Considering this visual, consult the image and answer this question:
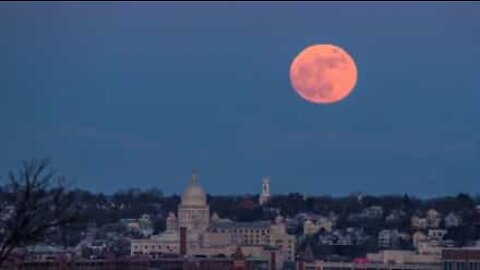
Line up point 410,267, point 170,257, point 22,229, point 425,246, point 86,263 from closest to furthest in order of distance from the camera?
1. point 22,229
2. point 86,263
3. point 170,257
4. point 410,267
5. point 425,246

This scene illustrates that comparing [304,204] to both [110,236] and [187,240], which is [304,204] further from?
[187,240]

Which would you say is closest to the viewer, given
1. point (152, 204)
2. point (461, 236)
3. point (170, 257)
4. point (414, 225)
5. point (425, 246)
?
point (170, 257)

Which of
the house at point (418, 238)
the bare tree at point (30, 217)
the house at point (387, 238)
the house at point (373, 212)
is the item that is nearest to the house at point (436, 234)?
the house at point (418, 238)

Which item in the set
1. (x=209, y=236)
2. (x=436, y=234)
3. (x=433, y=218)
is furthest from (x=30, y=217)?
(x=433, y=218)

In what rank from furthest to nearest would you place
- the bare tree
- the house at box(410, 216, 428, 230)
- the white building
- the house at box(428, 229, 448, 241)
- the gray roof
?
the house at box(410, 216, 428, 230), the house at box(428, 229, 448, 241), the gray roof, the white building, the bare tree

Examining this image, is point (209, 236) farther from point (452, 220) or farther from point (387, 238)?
point (452, 220)

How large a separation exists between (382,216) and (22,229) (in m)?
133

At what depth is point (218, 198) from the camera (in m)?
163

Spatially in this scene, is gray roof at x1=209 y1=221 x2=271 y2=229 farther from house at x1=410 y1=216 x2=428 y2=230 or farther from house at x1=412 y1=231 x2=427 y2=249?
house at x1=410 y1=216 x2=428 y2=230

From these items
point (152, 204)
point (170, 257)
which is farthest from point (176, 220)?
point (170, 257)

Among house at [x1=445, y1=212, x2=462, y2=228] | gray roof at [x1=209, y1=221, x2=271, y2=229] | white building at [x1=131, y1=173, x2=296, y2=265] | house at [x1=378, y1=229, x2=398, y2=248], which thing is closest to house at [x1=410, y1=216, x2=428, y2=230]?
house at [x1=445, y1=212, x2=462, y2=228]

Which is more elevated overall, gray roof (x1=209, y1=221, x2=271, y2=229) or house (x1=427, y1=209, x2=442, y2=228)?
house (x1=427, y1=209, x2=442, y2=228)

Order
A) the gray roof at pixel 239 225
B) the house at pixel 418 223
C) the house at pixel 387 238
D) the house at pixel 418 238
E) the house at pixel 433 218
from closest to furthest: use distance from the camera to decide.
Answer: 1. the house at pixel 418 238
2. the gray roof at pixel 239 225
3. the house at pixel 387 238
4. the house at pixel 418 223
5. the house at pixel 433 218

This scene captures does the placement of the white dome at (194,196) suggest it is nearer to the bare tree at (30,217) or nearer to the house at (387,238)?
the house at (387,238)
